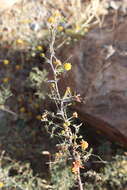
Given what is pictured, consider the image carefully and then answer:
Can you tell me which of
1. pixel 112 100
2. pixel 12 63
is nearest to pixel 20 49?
pixel 12 63

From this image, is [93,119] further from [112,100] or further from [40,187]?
[40,187]

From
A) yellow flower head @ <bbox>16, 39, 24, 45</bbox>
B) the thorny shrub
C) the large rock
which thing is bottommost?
the thorny shrub

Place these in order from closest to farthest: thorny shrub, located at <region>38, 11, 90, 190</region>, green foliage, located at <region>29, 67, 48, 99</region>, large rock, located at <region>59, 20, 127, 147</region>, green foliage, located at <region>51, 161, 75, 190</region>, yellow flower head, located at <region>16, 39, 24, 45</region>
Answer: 1. thorny shrub, located at <region>38, 11, 90, 190</region>
2. green foliage, located at <region>51, 161, 75, 190</region>
3. large rock, located at <region>59, 20, 127, 147</region>
4. green foliage, located at <region>29, 67, 48, 99</region>
5. yellow flower head, located at <region>16, 39, 24, 45</region>

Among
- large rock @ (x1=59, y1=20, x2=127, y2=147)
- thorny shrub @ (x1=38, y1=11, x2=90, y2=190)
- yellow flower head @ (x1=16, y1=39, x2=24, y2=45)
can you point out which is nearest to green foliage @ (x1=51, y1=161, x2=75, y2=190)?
large rock @ (x1=59, y1=20, x2=127, y2=147)

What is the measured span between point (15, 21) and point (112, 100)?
2.01m

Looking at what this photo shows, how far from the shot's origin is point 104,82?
3053mm

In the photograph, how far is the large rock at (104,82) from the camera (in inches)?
117

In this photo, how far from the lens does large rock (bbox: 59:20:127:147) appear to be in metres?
2.98

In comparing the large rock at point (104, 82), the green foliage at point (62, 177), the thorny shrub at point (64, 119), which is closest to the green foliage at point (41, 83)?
the large rock at point (104, 82)

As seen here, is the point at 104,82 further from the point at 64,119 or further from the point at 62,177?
the point at 64,119

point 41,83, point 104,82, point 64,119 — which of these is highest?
point 41,83

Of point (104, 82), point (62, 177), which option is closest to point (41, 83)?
point (104, 82)

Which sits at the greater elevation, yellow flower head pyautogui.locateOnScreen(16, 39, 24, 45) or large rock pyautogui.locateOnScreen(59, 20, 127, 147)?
yellow flower head pyautogui.locateOnScreen(16, 39, 24, 45)

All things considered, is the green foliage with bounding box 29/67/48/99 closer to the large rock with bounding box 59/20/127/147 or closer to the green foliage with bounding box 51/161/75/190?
the large rock with bounding box 59/20/127/147
